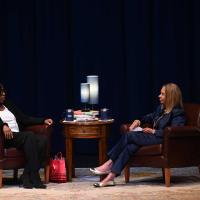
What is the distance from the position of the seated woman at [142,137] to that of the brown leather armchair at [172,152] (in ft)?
0.26

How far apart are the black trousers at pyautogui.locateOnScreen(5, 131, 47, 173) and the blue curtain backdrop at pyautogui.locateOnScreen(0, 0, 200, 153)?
156 centimetres

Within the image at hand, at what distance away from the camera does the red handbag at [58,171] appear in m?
7.04

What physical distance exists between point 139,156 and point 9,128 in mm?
1334

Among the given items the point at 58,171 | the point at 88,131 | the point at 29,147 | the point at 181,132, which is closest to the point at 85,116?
the point at 88,131

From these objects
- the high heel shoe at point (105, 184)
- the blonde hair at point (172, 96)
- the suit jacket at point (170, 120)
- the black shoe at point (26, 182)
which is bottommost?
the high heel shoe at point (105, 184)

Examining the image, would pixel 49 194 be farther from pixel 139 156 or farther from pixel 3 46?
pixel 3 46

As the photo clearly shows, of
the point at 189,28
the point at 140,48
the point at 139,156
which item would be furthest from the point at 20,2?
the point at 139,156

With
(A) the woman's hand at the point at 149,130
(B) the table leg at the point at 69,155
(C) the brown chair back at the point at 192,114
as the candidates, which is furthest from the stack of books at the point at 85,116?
(C) the brown chair back at the point at 192,114

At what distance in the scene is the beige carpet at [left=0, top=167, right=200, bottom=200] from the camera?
247 inches

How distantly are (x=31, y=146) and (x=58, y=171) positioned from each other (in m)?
0.44

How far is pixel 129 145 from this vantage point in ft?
22.5

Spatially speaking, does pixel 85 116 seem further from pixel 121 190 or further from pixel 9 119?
pixel 121 190

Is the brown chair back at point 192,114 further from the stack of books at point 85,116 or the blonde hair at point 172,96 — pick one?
the stack of books at point 85,116

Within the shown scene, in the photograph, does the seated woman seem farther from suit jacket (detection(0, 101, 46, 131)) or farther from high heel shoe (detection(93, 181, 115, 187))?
suit jacket (detection(0, 101, 46, 131))
